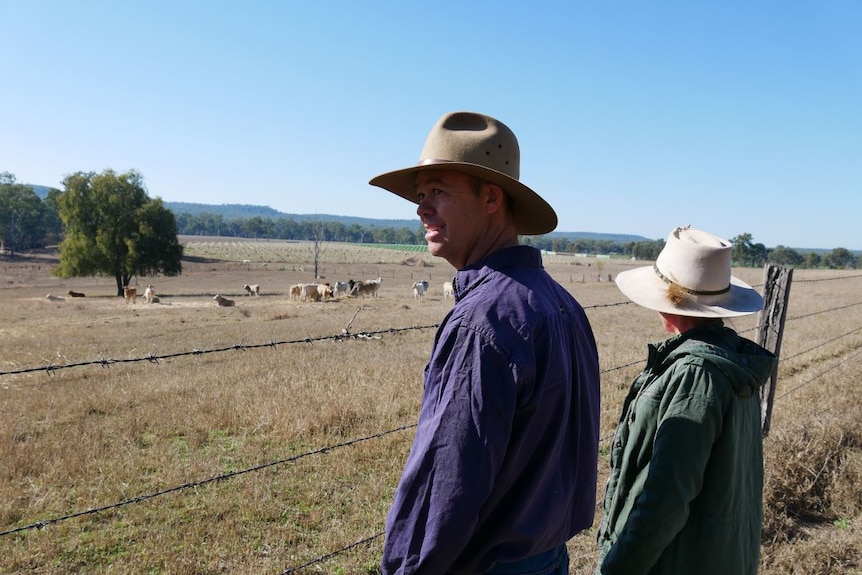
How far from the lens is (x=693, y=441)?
1999 mm

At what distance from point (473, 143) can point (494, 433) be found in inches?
35.7

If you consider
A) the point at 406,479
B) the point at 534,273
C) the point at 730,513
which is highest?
the point at 534,273

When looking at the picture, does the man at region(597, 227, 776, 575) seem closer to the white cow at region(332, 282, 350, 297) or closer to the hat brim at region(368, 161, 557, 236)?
the hat brim at region(368, 161, 557, 236)

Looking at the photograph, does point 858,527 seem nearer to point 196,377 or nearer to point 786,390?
point 786,390

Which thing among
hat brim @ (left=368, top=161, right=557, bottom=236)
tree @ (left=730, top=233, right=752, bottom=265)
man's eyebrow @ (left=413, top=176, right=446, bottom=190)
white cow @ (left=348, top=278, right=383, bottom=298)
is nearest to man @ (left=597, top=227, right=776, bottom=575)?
hat brim @ (left=368, top=161, right=557, bottom=236)

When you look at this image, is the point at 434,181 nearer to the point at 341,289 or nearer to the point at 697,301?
the point at 697,301

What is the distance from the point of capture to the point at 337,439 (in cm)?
590

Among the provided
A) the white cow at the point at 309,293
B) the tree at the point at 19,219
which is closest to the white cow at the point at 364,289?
the white cow at the point at 309,293

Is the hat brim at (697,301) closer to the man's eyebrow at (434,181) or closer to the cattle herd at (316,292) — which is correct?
the man's eyebrow at (434,181)

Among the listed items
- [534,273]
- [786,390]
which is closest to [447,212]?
[534,273]

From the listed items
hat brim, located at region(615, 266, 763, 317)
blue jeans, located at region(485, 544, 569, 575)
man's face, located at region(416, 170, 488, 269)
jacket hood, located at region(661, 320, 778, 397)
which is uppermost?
man's face, located at region(416, 170, 488, 269)

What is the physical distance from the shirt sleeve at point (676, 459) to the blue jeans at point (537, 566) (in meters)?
0.38

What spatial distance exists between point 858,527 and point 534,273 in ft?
13.0

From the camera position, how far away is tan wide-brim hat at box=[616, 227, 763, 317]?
2.36 metres
